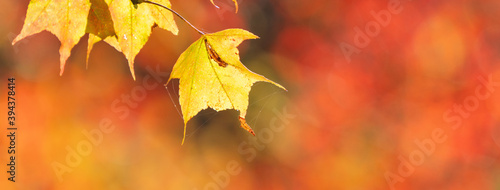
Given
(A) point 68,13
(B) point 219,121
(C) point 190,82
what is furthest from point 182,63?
(B) point 219,121

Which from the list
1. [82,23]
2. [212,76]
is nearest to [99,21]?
[82,23]

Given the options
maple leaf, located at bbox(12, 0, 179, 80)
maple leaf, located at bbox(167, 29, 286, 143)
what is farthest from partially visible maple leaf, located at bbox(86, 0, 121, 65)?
maple leaf, located at bbox(167, 29, 286, 143)

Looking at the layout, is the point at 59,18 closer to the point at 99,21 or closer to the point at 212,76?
the point at 99,21

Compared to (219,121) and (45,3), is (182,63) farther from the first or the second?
(219,121)

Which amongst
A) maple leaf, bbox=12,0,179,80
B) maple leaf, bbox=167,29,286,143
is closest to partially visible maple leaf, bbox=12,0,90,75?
maple leaf, bbox=12,0,179,80

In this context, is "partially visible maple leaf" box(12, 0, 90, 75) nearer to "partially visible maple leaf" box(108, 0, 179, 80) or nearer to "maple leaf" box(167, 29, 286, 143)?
"partially visible maple leaf" box(108, 0, 179, 80)

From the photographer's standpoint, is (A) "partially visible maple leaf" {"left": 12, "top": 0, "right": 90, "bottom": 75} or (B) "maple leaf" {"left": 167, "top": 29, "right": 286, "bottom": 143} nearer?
(A) "partially visible maple leaf" {"left": 12, "top": 0, "right": 90, "bottom": 75}

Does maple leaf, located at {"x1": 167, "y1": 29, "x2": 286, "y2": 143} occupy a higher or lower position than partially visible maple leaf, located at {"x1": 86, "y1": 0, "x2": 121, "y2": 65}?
lower
